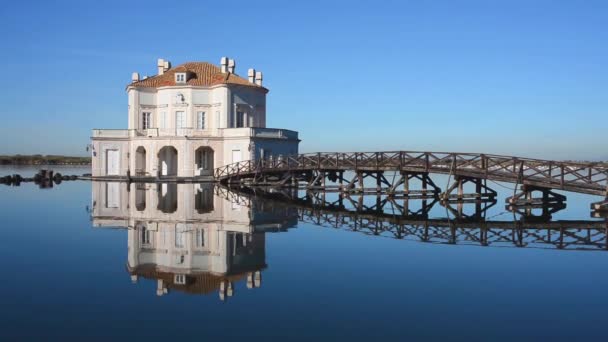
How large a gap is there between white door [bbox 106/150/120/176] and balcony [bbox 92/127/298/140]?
48.8 inches

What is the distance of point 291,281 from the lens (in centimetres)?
980

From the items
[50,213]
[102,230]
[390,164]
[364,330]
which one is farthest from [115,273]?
[390,164]

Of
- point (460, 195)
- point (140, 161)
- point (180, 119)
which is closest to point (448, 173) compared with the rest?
point (460, 195)

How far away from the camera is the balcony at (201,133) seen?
38528 mm

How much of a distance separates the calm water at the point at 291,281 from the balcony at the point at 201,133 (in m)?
20.5

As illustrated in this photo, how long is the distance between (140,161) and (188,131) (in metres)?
5.24

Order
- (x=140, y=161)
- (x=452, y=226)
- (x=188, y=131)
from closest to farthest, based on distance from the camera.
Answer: (x=452, y=226) < (x=188, y=131) < (x=140, y=161)

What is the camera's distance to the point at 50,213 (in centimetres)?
2047

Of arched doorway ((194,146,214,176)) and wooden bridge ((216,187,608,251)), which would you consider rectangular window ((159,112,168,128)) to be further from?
wooden bridge ((216,187,608,251))

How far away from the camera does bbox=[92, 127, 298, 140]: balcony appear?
38528mm

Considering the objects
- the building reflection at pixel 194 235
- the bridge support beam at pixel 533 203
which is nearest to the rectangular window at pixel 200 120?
the building reflection at pixel 194 235

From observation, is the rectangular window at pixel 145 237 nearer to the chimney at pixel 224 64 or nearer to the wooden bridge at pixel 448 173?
the wooden bridge at pixel 448 173

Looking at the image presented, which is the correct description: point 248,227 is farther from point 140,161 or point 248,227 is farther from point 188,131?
point 140,161

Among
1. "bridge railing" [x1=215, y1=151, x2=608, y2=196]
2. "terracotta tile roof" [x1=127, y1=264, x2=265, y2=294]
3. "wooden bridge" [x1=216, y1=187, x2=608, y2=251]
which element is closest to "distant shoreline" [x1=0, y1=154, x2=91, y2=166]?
"bridge railing" [x1=215, y1=151, x2=608, y2=196]
